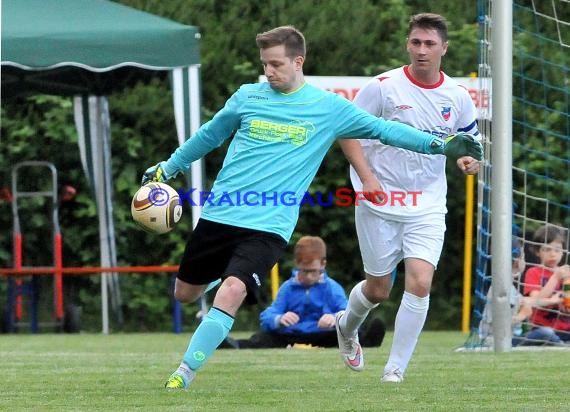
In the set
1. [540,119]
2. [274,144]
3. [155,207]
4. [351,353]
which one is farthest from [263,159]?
[540,119]

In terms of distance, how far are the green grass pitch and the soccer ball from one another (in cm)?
74

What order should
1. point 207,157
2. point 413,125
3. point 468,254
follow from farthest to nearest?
point 207,157 < point 468,254 < point 413,125

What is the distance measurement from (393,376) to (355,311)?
30.8 inches

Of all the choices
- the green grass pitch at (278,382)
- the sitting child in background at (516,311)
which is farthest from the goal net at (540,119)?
the green grass pitch at (278,382)

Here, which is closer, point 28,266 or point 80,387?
point 80,387

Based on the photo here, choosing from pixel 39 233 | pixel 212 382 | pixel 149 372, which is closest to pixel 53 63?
pixel 39 233

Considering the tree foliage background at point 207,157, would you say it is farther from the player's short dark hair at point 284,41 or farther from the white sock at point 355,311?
the player's short dark hair at point 284,41

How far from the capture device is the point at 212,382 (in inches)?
264

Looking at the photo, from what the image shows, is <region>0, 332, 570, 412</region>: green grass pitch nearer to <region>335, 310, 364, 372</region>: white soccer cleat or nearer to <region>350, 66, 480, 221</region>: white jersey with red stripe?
<region>335, 310, 364, 372</region>: white soccer cleat

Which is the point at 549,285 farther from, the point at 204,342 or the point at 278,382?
the point at 204,342

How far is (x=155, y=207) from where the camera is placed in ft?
21.6

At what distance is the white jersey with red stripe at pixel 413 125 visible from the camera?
709cm

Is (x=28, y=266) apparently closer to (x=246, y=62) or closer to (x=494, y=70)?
(x=246, y=62)

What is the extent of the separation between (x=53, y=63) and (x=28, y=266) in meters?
3.39
